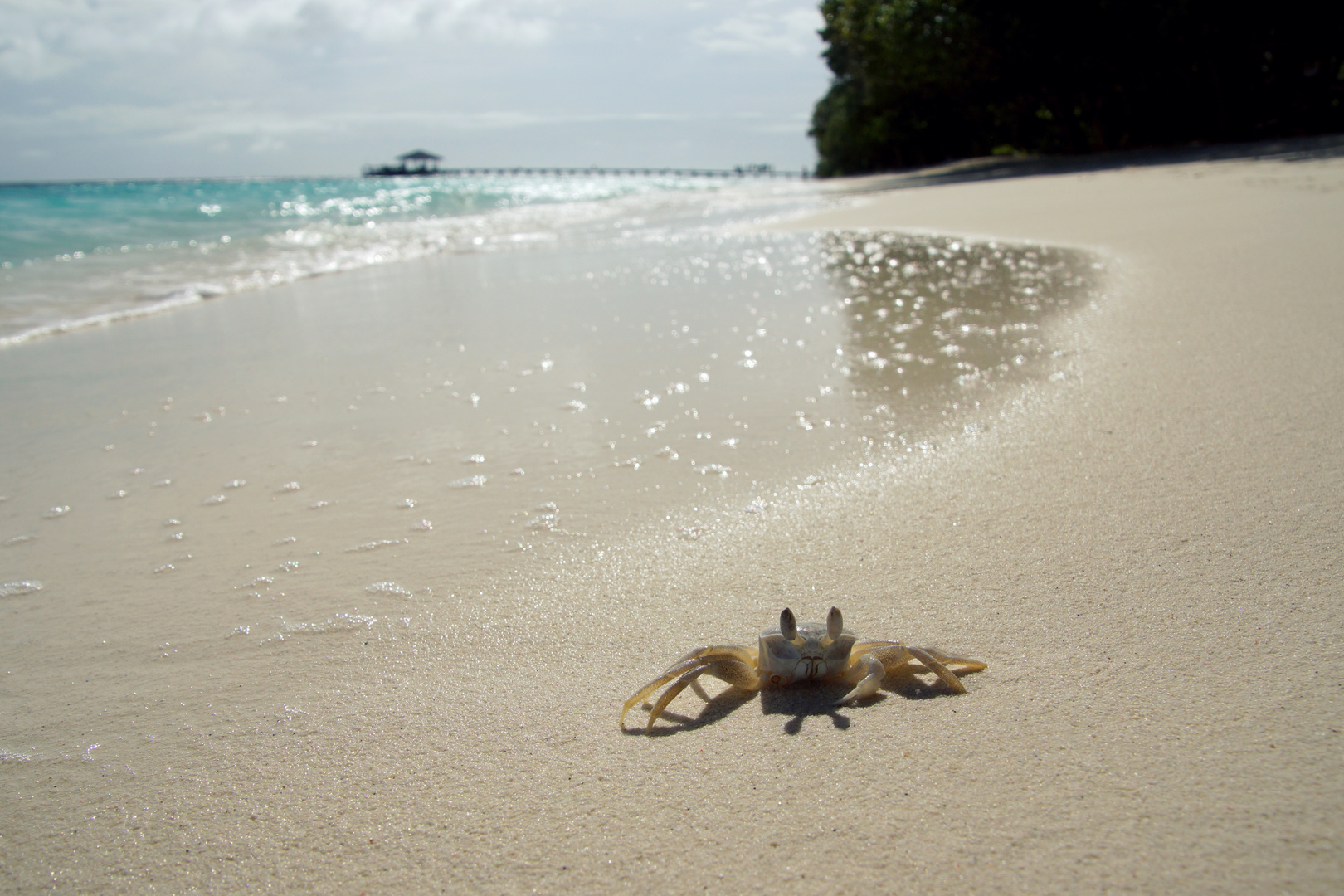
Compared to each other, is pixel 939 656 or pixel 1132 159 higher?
pixel 1132 159

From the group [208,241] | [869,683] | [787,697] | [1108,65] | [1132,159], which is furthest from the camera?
[1108,65]

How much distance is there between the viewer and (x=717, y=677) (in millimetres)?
2010

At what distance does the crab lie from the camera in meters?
1.92

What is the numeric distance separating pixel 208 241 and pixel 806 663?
16.5 metres

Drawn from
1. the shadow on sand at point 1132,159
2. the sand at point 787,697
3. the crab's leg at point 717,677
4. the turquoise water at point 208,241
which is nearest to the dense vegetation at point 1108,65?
the shadow on sand at point 1132,159

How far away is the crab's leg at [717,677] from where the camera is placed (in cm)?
190

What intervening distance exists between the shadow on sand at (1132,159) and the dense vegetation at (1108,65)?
7.46 ft

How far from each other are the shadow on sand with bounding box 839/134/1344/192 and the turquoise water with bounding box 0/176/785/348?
5872 millimetres

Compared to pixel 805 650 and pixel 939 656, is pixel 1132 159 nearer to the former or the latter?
pixel 939 656

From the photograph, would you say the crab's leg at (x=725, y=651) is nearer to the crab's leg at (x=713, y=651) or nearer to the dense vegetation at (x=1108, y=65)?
the crab's leg at (x=713, y=651)

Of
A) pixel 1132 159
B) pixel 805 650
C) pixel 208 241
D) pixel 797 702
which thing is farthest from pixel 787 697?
pixel 1132 159

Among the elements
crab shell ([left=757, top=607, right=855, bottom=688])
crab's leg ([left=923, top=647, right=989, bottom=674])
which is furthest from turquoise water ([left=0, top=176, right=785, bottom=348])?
crab's leg ([left=923, top=647, right=989, bottom=674])

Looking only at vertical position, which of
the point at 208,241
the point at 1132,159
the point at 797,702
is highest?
the point at 1132,159

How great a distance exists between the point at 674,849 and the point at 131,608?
2040 mm
